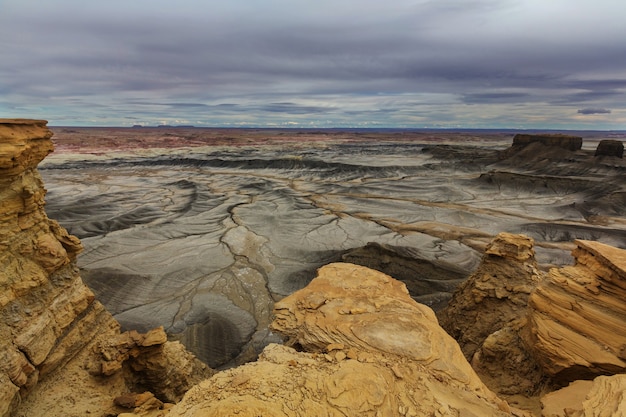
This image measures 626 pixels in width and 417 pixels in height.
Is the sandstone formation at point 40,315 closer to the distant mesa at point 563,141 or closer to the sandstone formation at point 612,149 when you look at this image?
the sandstone formation at point 612,149

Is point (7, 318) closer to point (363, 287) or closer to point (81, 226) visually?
point (363, 287)

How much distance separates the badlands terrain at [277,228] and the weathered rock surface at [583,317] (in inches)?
265

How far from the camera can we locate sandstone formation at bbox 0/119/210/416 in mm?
5215

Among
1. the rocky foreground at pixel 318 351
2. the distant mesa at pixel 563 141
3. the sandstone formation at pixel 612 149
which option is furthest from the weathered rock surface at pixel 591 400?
the distant mesa at pixel 563 141

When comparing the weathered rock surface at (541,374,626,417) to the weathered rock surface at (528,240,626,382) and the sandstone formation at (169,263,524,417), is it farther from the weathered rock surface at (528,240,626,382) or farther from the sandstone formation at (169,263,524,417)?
the weathered rock surface at (528,240,626,382)

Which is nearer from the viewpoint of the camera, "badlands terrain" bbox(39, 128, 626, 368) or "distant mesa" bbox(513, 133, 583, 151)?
"badlands terrain" bbox(39, 128, 626, 368)

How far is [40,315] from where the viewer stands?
18.8 ft

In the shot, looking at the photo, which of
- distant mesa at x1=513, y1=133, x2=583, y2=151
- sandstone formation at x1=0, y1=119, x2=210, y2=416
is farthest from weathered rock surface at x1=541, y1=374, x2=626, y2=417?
distant mesa at x1=513, y1=133, x2=583, y2=151

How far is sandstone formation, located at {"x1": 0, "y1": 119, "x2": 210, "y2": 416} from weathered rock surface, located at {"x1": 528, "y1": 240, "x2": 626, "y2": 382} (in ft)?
25.2

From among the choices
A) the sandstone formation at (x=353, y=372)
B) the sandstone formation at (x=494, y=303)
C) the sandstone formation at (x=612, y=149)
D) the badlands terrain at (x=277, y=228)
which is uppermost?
the sandstone formation at (x=612, y=149)

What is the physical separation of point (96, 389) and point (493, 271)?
31.7 feet

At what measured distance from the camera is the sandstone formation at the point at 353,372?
12.5ft

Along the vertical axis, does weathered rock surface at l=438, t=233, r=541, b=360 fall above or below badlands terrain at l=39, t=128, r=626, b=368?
above

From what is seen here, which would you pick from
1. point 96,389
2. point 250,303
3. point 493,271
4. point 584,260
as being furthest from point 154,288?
point 584,260
